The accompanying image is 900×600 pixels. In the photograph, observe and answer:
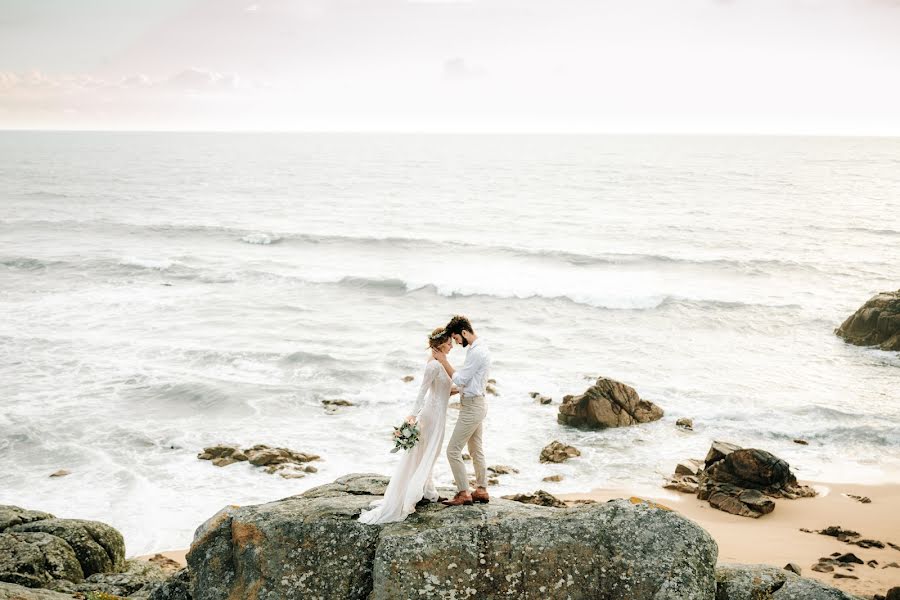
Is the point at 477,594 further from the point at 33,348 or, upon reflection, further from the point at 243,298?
the point at 243,298

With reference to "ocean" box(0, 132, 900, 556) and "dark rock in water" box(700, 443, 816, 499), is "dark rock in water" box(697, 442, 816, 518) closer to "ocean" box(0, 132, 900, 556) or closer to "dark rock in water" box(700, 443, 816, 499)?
"dark rock in water" box(700, 443, 816, 499)

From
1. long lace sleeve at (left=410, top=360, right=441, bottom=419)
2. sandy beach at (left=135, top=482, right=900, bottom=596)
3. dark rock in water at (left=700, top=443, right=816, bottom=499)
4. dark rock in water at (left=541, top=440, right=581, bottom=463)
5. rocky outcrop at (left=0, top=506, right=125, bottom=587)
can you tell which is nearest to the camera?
long lace sleeve at (left=410, top=360, right=441, bottom=419)

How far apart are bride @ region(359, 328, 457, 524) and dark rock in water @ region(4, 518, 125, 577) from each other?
17.3 feet

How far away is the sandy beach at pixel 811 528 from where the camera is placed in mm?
13000

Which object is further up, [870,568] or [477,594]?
[477,594]

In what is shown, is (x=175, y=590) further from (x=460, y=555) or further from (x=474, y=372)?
(x=474, y=372)

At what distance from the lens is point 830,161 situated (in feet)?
421

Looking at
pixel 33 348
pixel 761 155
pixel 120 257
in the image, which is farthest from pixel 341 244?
pixel 761 155

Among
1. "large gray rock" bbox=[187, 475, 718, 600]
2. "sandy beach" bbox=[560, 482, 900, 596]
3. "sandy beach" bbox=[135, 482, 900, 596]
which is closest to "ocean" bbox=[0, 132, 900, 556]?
"sandy beach" bbox=[135, 482, 900, 596]

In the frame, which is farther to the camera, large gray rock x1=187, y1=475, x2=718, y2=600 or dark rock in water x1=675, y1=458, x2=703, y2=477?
dark rock in water x1=675, y1=458, x2=703, y2=477

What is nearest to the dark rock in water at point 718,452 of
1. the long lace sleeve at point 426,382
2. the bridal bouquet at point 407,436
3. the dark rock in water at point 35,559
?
the long lace sleeve at point 426,382

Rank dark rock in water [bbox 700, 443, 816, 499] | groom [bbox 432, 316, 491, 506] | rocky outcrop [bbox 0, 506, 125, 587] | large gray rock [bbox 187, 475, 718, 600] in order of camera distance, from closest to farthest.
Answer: large gray rock [bbox 187, 475, 718, 600] < groom [bbox 432, 316, 491, 506] < rocky outcrop [bbox 0, 506, 125, 587] < dark rock in water [bbox 700, 443, 816, 499]

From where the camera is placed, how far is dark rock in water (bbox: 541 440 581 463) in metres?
18.9

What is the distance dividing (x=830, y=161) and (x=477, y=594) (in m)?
145
